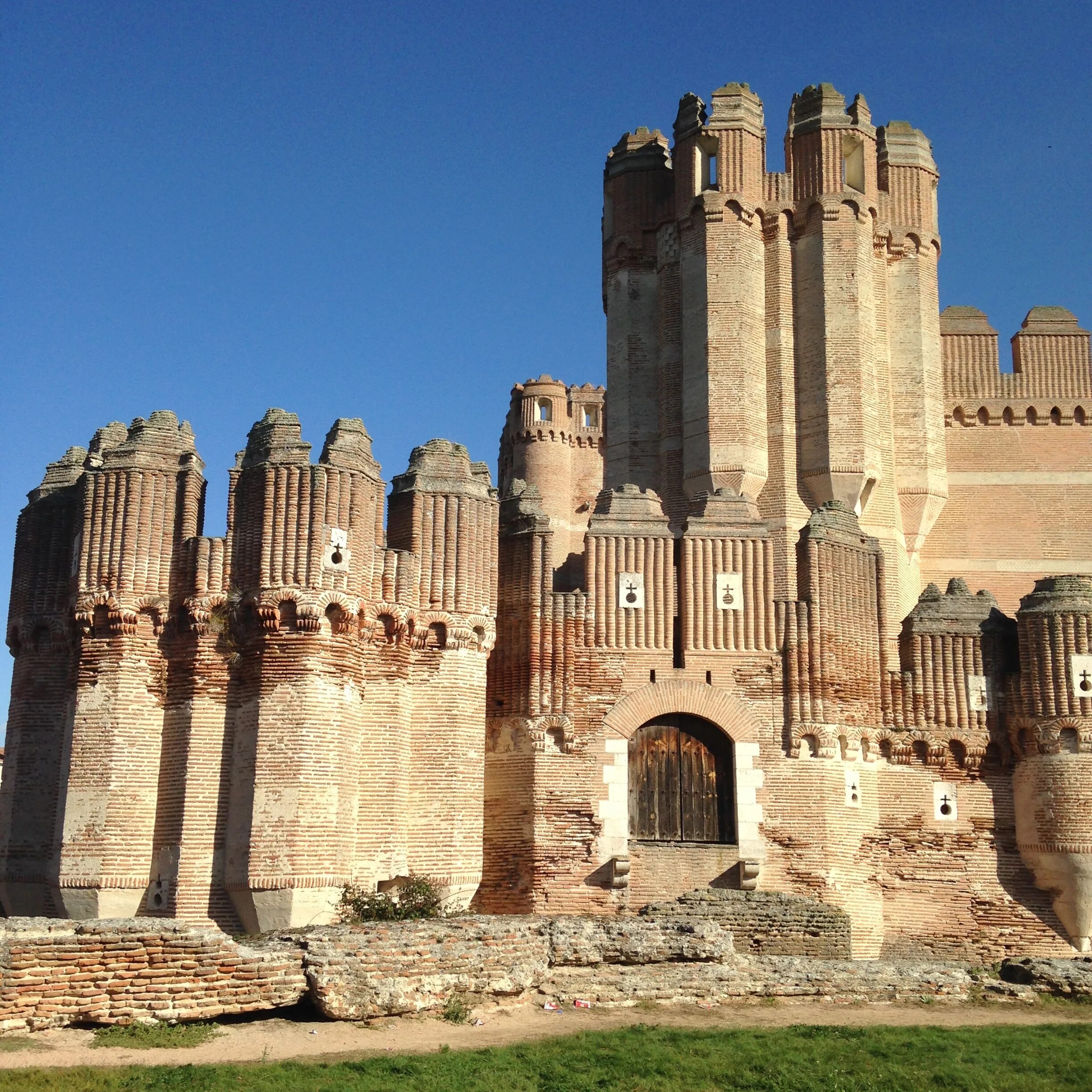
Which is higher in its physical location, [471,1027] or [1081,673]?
[1081,673]

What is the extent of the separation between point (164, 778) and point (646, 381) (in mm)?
14023

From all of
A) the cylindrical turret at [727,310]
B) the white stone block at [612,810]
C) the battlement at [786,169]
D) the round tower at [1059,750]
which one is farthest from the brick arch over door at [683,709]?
the battlement at [786,169]

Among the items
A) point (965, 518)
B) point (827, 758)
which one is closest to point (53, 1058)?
point (827, 758)

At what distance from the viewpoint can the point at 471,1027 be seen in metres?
15.6

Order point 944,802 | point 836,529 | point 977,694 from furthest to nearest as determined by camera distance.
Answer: point 977,694 < point 836,529 < point 944,802

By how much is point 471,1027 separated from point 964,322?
68.8 feet

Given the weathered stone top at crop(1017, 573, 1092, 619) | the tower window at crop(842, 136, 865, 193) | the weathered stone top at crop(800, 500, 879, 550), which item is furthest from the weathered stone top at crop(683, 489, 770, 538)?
the tower window at crop(842, 136, 865, 193)

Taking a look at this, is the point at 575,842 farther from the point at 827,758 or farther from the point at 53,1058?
the point at 53,1058

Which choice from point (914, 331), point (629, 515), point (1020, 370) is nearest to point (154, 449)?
point (629, 515)

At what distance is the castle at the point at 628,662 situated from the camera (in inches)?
760

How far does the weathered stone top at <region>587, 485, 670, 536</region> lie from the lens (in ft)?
74.8

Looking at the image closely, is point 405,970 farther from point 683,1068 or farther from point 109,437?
point 109,437

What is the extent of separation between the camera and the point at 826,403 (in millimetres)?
27609

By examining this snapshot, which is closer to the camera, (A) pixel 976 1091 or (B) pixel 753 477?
(A) pixel 976 1091
